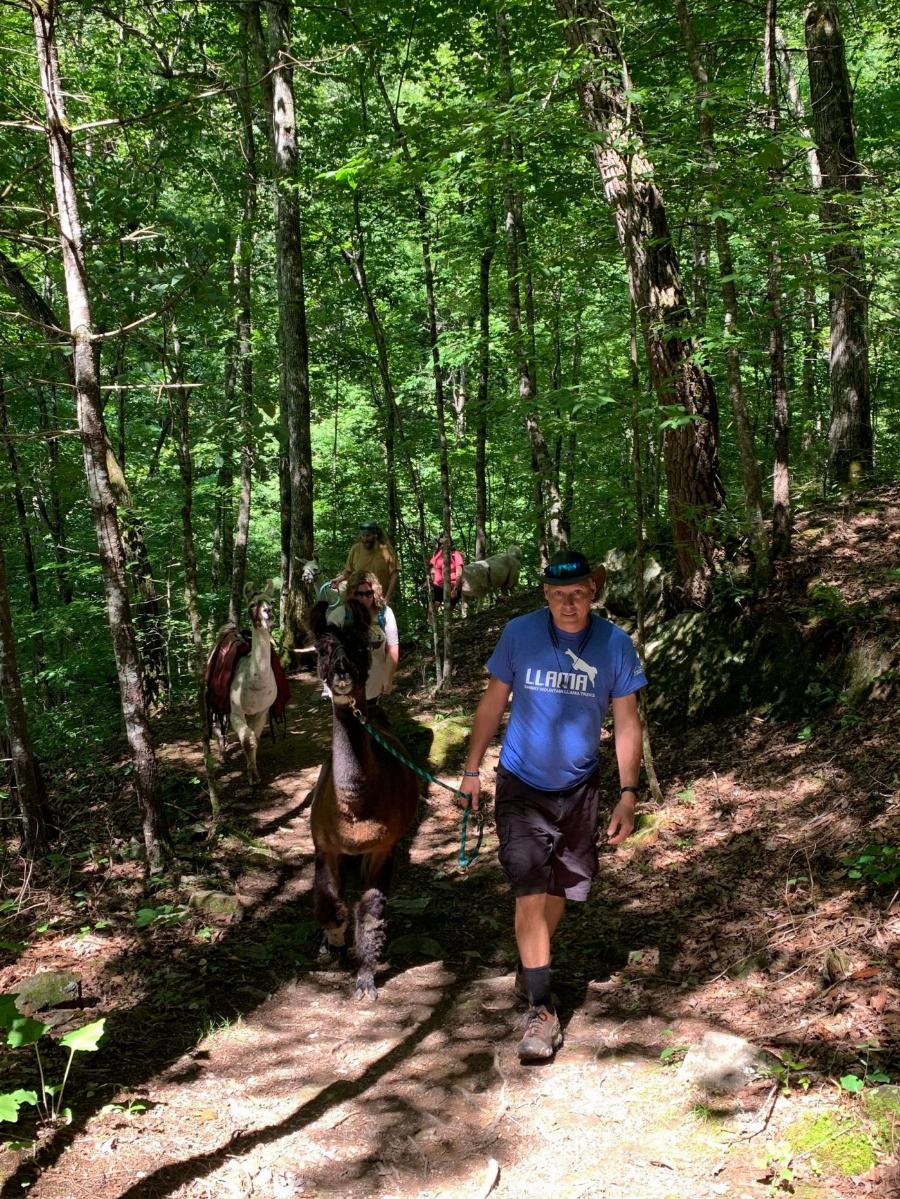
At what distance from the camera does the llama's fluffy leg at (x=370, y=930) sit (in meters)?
5.00

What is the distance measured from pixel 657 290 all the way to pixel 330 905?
6254mm

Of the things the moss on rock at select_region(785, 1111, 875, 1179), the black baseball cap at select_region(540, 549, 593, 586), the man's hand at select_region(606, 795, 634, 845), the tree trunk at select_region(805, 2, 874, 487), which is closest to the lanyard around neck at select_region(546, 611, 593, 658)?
the black baseball cap at select_region(540, 549, 593, 586)

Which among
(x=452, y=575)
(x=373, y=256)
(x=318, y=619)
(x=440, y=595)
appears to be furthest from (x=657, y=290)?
(x=373, y=256)

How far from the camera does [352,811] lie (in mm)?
5184

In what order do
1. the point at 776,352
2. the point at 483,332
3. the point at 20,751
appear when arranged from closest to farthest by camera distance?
Answer: the point at 20,751
the point at 776,352
the point at 483,332

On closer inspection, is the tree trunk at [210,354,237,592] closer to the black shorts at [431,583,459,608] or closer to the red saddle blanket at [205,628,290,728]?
the red saddle blanket at [205,628,290,728]

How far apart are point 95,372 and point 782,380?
6037 mm

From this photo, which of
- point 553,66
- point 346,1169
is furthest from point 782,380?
point 346,1169

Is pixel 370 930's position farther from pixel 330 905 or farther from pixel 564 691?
pixel 564 691

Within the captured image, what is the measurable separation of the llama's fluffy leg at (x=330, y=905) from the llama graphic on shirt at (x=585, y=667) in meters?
2.40

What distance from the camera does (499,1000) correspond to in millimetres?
4684

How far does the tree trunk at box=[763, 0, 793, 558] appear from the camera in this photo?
271 inches

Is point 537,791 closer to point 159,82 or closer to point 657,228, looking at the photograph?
point 657,228

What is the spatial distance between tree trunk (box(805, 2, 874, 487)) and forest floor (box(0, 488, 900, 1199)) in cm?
393
